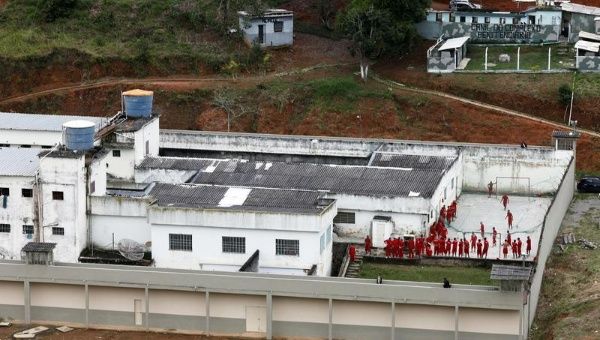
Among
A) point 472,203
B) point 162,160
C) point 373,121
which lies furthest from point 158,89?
point 472,203

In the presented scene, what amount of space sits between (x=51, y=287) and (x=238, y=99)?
105 ft

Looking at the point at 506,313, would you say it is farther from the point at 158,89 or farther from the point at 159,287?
the point at 158,89

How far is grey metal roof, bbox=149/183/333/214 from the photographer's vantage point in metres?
62.6

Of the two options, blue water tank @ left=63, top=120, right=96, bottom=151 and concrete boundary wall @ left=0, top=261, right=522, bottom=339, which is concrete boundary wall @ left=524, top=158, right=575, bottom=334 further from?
blue water tank @ left=63, top=120, right=96, bottom=151

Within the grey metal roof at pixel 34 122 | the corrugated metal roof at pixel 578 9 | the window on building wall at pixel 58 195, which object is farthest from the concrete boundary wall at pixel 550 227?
the grey metal roof at pixel 34 122

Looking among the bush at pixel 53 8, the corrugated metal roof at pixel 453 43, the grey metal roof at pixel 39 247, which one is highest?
the bush at pixel 53 8

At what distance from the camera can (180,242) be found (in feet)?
204

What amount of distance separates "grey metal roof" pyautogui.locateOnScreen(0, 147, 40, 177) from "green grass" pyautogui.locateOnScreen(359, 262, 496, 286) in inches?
604

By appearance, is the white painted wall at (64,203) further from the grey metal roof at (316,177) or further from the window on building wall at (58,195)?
the grey metal roof at (316,177)

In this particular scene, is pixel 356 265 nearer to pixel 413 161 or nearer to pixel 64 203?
pixel 413 161

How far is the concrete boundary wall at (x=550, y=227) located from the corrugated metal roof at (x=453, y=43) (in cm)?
1556

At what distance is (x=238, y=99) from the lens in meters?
88.9

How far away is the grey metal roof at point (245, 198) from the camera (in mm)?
62562

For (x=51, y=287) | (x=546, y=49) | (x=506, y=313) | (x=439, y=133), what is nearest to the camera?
(x=506, y=313)
